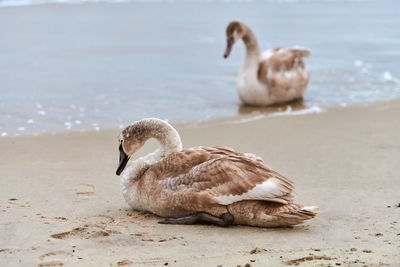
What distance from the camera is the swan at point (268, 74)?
1121 centimetres

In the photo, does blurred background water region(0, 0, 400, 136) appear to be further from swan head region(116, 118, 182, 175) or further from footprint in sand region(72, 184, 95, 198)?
swan head region(116, 118, 182, 175)

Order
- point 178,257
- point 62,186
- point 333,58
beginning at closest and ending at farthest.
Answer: point 178,257
point 62,186
point 333,58

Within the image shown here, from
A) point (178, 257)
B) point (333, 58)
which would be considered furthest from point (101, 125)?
point (333, 58)

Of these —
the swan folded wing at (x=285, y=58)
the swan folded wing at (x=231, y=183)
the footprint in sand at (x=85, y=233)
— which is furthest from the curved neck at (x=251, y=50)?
the footprint in sand at (x=85, y=233)

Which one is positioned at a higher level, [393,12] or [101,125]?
[393,12]

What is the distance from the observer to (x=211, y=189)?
553 centimetres

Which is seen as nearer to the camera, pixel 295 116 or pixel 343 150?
pixel 343 150

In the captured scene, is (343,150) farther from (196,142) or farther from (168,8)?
(168,8)

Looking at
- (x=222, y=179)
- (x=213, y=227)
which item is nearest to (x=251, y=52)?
(x=222, y=179)

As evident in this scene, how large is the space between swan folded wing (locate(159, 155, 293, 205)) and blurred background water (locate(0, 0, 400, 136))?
3969mm

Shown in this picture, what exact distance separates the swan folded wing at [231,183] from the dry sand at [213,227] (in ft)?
0.88

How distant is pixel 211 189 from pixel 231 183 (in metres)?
0.18

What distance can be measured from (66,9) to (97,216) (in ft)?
60.5

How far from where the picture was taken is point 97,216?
19.0 ft
